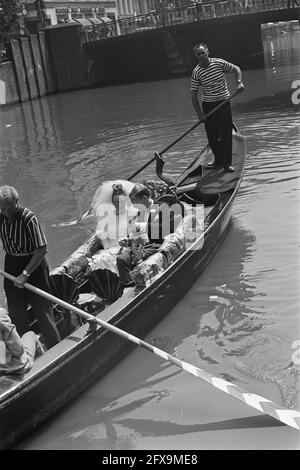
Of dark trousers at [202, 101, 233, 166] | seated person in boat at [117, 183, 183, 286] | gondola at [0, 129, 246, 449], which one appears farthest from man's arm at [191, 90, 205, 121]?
seated person in boat at [117, 183, 183, 286]

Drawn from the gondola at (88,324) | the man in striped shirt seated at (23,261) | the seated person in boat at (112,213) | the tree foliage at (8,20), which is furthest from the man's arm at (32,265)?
the tree foliage at (8,20)

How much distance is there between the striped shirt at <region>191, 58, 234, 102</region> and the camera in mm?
8641

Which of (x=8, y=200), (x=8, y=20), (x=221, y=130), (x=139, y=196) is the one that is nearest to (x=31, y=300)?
(x=8, y=200)

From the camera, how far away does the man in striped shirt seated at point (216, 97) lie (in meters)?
8.64

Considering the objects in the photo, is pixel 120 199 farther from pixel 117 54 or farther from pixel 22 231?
pixel 117 54

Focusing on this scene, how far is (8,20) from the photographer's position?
35.1 metres

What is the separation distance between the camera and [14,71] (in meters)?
31.5

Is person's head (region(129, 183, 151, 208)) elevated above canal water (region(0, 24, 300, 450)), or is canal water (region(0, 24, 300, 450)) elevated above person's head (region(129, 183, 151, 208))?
person's head (region(129, 183, 151, 208))

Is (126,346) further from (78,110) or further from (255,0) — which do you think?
(255,0)

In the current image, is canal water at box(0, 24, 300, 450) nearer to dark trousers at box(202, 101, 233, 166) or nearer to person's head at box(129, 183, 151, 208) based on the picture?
dark trousers at box(202, 101, 233, 166)

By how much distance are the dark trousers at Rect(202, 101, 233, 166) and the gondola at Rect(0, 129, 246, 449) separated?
31.2 inches

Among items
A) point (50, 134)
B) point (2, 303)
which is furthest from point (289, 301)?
point (50, 134)

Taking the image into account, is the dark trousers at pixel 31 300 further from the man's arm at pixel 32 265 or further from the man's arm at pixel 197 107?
the man's arm at pixel 197 107

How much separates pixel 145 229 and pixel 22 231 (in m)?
2.15
